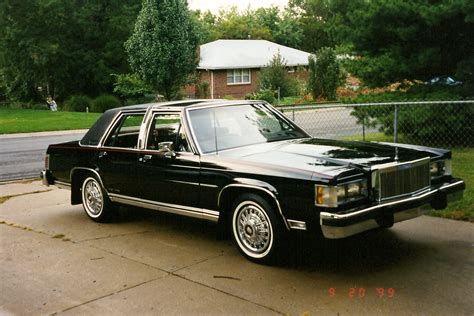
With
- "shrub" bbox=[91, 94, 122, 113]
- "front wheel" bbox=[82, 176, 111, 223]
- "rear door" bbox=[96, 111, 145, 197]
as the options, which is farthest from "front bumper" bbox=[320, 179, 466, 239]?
"shrub" bbox=[91, 94, 122, 113]

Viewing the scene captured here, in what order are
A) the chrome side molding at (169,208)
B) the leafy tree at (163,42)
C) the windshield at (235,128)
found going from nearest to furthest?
the chrome side molding at (169,208)
the windshield at (235,128)
the leafy tree at (163,42)

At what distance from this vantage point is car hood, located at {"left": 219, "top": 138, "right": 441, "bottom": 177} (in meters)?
5.07

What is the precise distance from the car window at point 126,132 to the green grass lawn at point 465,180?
4.10 m

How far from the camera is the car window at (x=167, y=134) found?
6145 mm

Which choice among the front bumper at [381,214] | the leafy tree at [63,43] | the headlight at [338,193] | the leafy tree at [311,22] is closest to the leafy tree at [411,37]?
the front bumper at [381,214]

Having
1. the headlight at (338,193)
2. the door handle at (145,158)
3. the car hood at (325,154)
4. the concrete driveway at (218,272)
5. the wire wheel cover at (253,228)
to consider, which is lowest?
the concrete driveway at (218,272)

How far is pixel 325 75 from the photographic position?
3225 centimetres

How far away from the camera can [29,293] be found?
4828mm

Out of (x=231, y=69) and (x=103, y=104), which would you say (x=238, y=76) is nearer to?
(x=231, y=69)

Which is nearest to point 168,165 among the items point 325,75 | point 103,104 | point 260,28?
point 325,75

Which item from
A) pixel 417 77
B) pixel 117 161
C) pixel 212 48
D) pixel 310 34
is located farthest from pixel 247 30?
pixel 117 161

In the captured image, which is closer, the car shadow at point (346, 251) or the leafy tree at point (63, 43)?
the car shadow at point (346, 251)

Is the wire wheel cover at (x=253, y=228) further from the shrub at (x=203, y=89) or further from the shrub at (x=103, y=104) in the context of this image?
the shrub at (x=203, y=89)

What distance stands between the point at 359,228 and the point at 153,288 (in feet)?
6.40
